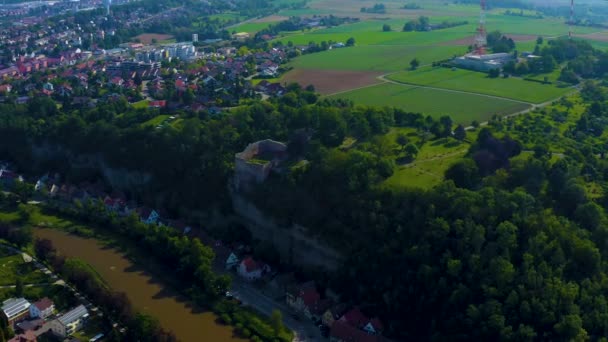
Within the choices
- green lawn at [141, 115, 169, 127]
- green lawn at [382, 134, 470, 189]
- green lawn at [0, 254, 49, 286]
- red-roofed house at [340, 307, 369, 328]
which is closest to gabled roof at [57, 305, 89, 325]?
green lawn at [0, 254, 49, 286]

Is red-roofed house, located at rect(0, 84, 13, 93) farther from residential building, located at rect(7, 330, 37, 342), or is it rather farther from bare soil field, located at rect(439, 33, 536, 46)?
bare soil field, located at rect(439, 33, 536, 46)

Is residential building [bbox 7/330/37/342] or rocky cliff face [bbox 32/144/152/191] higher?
rocky cliff face [bbox 32/144/152/191]

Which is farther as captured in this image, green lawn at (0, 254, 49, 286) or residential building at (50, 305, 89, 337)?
green lawn at (0, 254, 49, 286)

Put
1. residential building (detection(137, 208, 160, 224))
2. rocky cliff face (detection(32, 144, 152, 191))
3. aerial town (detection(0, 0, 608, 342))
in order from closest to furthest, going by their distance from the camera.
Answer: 1. aerial town (detection(0, 0, 608, 342))
2. residential building (detection(137, 208, 160, 224))
3. rocky cliff face (detection(32, 144, 152, 191))

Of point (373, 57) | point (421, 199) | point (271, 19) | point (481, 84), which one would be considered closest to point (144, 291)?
point (421, 199)

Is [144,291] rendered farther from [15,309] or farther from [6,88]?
[6,88]

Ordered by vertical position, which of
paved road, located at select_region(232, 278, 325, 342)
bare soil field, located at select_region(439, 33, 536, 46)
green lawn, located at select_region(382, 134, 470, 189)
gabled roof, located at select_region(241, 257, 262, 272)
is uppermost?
green lawn, located at select_region(382, 134, 470, 189)
